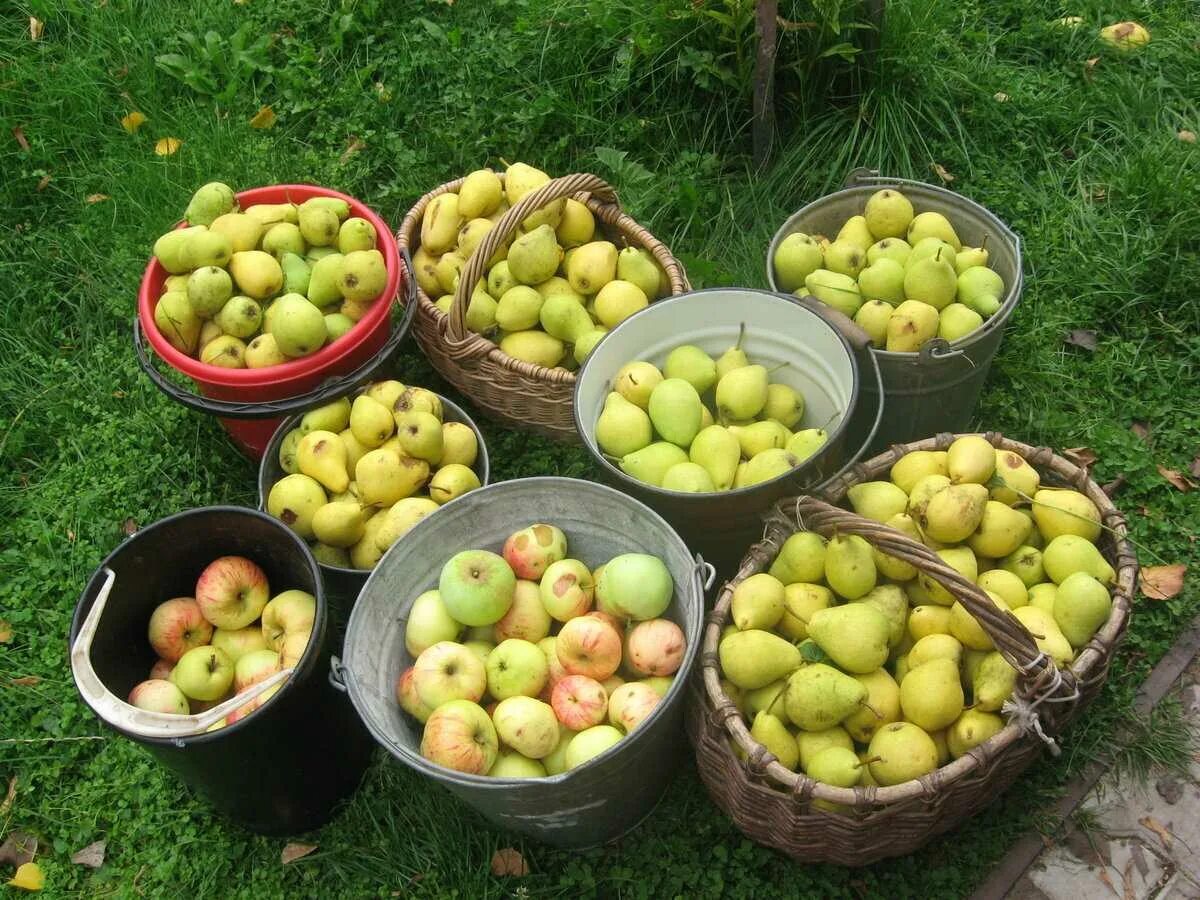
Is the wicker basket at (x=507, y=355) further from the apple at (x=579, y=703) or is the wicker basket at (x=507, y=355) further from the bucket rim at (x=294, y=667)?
the apple at (x=579, y=703)

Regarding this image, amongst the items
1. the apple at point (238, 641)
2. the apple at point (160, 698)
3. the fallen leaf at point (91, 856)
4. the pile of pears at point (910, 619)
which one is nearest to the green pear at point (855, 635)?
the pile of pears at point (910, 619)

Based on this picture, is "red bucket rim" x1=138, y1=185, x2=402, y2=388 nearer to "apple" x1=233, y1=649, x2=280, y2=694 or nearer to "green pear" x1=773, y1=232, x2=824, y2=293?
"apple" x1=233, y1=649, x2=280, y2=694

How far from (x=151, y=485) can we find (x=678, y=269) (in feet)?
7.05

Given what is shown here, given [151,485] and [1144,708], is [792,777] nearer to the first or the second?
[1144,708]

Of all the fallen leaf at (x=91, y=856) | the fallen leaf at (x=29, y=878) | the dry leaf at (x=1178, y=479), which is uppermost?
the dry leaf at (x=1178, y=479)

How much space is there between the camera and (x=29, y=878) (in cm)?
292

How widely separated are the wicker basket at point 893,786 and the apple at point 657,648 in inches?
2.8

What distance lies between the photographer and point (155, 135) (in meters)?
4.84

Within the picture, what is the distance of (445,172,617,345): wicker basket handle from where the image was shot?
3.16m

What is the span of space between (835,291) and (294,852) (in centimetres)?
241

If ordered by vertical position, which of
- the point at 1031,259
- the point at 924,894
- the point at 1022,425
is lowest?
the point at 924,894

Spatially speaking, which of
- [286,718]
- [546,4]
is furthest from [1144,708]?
[546,4]

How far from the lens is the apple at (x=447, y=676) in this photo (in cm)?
248

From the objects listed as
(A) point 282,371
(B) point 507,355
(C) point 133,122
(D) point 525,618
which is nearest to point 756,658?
(D) point 525,618
